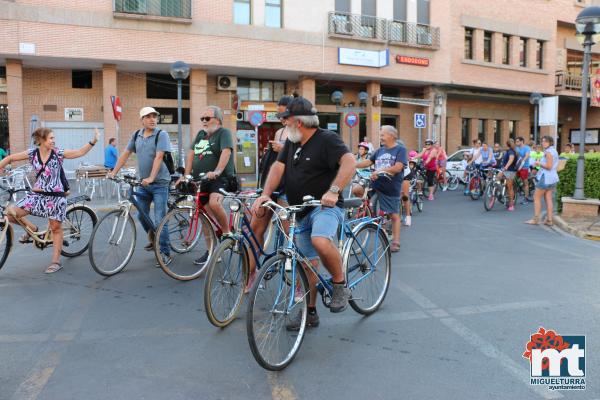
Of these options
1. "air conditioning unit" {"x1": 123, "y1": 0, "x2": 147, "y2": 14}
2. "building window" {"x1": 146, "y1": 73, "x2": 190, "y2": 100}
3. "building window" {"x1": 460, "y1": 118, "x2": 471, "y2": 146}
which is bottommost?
"building window" {"x1": 460, "y1": 118, "x2": 471, "y2": 146}

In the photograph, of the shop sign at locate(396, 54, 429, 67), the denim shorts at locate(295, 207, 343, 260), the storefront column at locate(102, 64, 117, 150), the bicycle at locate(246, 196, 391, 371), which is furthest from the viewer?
the shop sign at locate(396, 54, 429, 67)

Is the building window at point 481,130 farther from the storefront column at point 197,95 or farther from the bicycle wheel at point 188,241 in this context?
the bicycle wheel at point 188,241

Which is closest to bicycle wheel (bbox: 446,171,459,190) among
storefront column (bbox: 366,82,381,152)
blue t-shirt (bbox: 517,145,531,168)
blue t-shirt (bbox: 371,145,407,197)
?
blue t-shirt (bbox: 517,145,531,168)

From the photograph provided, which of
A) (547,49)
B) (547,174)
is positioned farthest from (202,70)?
(547,49)

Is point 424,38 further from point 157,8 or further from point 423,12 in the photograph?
point 157,8

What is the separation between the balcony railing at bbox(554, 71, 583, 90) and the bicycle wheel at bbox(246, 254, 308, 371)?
107ft

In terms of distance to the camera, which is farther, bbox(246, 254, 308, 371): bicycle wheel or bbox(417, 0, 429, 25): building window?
bbox(417, 0, 429, 25): building window

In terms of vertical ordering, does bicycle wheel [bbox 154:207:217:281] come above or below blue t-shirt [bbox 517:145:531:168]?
below

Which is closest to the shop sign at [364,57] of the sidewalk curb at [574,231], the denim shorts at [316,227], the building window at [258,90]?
the building window at [258,90]

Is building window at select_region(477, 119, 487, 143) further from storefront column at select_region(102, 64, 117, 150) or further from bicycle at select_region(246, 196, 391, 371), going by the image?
bicycle at select_region(246, 196, 391, 371)

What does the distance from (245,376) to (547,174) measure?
29.7 feet

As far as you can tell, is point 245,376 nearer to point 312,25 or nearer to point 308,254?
point 308,254

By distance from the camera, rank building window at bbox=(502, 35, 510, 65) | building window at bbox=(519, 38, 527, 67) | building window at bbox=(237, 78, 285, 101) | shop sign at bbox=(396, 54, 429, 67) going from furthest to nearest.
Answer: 1. building window at bbox=(519, 38, 527, 67)
2. building window at bbox=(502, 35, 510, 65)
3. shop sign at bbox=(396, 54, 429, 67)
4. building window at bbox=(237, 78, 285, 101)

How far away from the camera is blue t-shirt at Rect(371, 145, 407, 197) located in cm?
781
